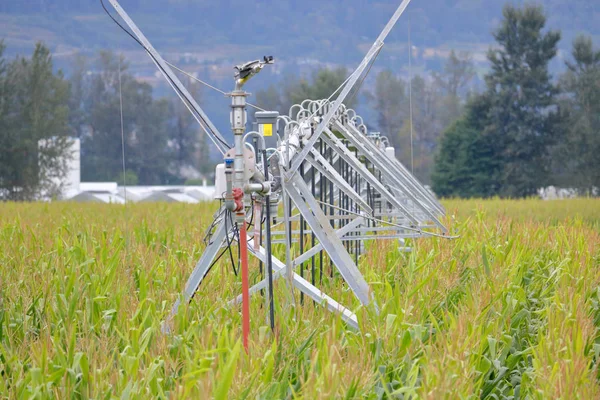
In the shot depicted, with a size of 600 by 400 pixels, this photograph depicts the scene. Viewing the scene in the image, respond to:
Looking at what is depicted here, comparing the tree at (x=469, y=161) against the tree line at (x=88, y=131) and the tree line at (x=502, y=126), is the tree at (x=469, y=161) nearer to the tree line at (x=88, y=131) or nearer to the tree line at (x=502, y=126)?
the tree line at (x=502, y=126)

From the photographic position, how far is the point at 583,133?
3878 centimetres

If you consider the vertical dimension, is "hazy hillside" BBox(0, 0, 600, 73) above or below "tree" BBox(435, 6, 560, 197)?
above

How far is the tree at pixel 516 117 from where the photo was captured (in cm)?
3966

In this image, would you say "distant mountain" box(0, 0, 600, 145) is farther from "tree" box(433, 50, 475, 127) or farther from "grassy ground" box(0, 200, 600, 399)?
"grassy ground" box(0, 200, 600, 399)

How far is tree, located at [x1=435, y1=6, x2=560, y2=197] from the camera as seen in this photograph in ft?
130

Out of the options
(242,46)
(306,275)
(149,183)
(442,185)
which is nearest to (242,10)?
(242,46)

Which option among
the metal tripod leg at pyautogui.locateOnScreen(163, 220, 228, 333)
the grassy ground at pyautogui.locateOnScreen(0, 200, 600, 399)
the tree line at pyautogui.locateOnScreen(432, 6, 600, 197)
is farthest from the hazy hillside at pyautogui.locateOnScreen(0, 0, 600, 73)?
the metal tripod leg at pyautogui.locateOnScreen(163, 220, 228, 333)

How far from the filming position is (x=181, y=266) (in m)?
7.55

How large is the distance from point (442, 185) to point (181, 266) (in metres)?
35.0

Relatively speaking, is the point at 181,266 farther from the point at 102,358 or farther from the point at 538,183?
the point at 538,183

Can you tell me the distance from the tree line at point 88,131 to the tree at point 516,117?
50.9 feet

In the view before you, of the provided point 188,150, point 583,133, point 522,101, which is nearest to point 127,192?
point 522,101

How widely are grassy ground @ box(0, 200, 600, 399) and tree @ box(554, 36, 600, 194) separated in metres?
29.7

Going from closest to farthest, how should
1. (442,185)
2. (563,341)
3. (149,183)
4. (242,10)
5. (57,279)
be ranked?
(563,341) < (57,279) < (442,185) < (149,183) < (242,10)
